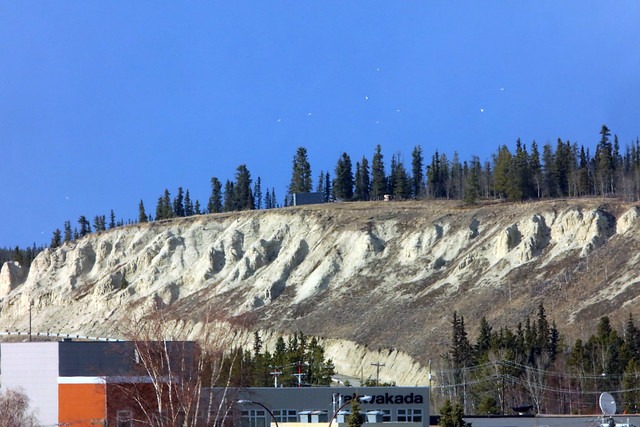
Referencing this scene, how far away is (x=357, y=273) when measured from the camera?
477 feet

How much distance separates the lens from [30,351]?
2389 inches

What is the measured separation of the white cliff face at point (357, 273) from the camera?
121 meters

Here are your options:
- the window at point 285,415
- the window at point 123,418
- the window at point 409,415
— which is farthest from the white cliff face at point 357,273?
the window at point 123,418

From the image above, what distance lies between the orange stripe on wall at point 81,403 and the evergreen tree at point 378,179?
138 m

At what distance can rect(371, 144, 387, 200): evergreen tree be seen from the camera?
642 feet

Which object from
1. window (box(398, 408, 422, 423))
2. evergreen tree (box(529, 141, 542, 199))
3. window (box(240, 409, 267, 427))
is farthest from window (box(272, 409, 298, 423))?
evergreen tree (box(529, 141, 542, 199))

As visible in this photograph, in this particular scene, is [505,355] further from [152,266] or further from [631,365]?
[152,266]

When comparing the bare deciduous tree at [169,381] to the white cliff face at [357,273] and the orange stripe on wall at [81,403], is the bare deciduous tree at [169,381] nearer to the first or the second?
the orange stripe on wall at [81,403]

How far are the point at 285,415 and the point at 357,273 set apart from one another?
259ft

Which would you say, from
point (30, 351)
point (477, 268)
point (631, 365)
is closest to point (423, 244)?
point (477, 268)

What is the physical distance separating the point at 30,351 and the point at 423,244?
91.0 m

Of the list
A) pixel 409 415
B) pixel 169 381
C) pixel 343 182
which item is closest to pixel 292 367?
pixel 409 415

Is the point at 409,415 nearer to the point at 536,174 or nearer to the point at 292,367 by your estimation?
the point at 292,367

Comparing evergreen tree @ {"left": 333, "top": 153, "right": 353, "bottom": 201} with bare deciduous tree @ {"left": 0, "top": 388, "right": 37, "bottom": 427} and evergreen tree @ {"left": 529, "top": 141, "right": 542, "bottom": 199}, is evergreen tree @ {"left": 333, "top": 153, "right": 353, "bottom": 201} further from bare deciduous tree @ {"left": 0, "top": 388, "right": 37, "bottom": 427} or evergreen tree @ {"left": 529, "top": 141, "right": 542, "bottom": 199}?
bare deciduous tree @ {"left": 0, "top": 388, "right": 37, "bottom": 427}
